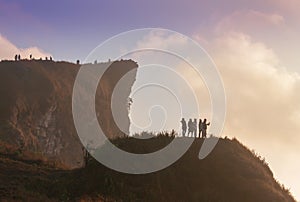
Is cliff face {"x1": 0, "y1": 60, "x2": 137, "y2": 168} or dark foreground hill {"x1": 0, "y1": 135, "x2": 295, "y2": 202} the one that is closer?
dark foreground hill {"x1": 0, "y1": 135, "x2": 295, "y2": 202}

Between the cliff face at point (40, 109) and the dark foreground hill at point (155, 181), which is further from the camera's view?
the cliff face at point (40, 109)

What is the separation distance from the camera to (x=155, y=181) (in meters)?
34.0

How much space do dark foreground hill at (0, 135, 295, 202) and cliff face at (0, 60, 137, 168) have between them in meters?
28.8

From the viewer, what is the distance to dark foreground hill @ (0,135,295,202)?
98.2ft

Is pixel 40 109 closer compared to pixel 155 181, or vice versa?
pixel 155 181

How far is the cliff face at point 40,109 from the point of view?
2685 inches

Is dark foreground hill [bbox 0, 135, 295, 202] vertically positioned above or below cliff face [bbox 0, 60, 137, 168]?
below

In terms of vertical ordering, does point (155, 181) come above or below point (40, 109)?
below

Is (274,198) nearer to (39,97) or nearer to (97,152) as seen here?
(97,152)

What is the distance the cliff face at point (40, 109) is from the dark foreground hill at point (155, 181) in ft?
94.4

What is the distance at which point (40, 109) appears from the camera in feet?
246

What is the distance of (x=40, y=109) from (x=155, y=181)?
150ft

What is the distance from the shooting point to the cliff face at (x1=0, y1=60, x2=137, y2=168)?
224ft

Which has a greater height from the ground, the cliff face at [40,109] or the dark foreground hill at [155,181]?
the cliff face at [40,109]
